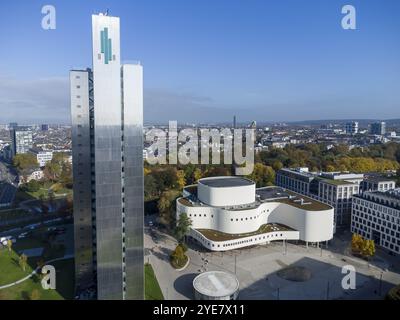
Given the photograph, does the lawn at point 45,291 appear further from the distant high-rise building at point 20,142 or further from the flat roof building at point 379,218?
the distant high-rise building at point 20,142

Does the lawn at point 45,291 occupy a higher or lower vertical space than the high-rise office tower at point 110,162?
lower

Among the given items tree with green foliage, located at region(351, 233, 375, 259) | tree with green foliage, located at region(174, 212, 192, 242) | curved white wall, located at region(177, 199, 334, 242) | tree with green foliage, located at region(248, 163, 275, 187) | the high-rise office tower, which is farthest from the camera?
tree with green foliage, located at region(248, 163, 275, 187)

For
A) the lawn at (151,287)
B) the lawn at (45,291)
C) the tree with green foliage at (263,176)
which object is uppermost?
the tree with green foliage at (263,176)

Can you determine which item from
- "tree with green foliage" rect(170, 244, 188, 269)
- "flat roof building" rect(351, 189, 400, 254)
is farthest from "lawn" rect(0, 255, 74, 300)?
"flat roof building" rect(351, 189, 400, 254)

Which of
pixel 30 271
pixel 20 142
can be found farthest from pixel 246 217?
pixel 20 142

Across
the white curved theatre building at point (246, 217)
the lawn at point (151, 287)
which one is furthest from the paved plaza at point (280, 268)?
the white curved theatre building at point (246, 217)

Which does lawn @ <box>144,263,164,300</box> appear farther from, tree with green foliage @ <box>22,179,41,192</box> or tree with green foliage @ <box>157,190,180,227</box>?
tree with green foliage @ <box>22,179,41,192</box>

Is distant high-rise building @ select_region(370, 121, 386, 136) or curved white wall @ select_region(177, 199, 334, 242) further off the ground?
distant high-rise building @ select_region(370, 121, 386, 136)

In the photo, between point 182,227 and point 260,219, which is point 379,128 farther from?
point 182,227
